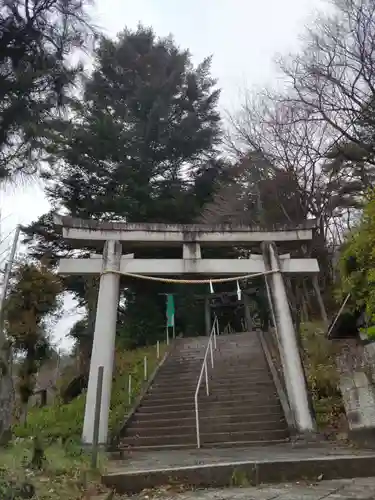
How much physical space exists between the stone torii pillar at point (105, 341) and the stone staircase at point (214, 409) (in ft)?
3.51

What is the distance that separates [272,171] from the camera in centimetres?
1600

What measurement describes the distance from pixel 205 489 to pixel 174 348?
1076cm

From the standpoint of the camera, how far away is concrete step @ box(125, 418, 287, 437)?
8570mm

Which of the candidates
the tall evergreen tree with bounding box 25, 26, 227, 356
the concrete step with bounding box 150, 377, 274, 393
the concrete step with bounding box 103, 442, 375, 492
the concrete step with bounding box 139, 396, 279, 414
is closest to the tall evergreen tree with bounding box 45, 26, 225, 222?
the tall evergreen tree with bounding box 25, 26, 227, 356

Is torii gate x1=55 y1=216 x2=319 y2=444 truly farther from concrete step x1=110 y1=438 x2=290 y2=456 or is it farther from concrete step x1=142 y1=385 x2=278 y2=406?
concrete step x1=142 y1=385 x2=278 y2=406

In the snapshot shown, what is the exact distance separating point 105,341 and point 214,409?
2976 mm

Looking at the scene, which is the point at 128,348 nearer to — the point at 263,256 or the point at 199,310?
the point at 199,310

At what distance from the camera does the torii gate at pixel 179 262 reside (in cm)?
872

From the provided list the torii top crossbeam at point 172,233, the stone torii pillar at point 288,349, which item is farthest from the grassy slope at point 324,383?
the torii top crossbeam at point 172,233

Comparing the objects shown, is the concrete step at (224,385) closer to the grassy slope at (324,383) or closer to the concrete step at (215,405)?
the concrete step at (215,405)

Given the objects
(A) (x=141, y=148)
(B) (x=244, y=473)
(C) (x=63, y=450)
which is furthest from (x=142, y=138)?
(B) (x=244, y=473)

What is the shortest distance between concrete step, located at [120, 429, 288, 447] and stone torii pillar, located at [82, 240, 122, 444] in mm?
933

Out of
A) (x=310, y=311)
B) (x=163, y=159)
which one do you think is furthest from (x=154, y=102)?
(x=310, y=311)

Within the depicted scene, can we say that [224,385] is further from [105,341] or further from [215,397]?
[105,341]
